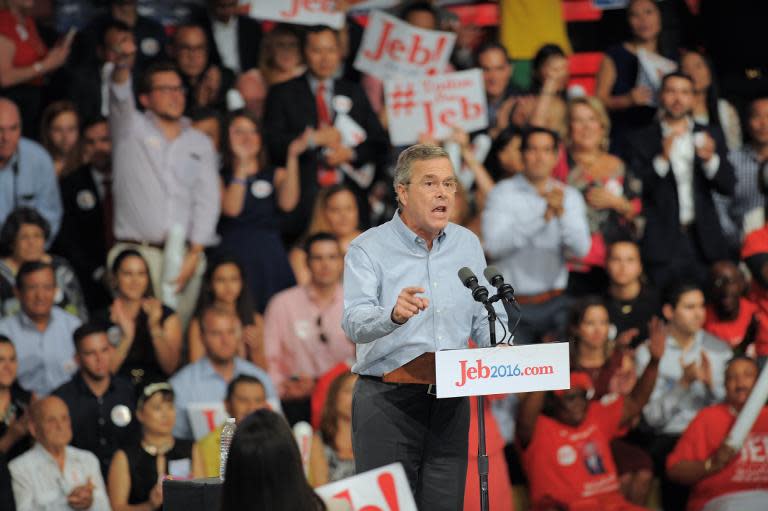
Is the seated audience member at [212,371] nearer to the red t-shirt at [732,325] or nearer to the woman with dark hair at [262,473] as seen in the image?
the red t-shirt at [732,325]

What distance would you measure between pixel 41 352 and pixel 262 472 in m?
3.88

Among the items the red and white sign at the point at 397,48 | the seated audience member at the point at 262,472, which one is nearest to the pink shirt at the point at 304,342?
the red and white sign at the point at 397,48

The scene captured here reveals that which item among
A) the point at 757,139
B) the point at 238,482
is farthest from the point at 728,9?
the point at 238,482

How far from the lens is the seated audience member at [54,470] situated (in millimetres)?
6340

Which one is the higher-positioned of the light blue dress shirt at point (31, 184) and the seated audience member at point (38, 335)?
the light blue dress shirt at point (31, 184)

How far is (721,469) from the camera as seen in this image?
274 inches

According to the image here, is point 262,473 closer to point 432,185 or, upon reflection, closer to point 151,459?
point 432,185

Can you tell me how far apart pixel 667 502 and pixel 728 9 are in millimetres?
3409

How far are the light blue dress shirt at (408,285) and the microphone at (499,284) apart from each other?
210 mm

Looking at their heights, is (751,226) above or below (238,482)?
above

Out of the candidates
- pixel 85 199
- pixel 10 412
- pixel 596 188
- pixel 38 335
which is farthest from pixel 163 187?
pixel 596 188

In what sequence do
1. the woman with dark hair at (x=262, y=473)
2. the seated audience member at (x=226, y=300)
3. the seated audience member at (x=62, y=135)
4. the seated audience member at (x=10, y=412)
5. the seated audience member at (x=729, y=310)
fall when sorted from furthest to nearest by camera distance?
the seated audience member at (x=729, y=310), the seated audience member at (x=62, y=135), the seated audience member at (x=226, y=300), the seated audience member at (x=10, y=412), the woman with dark hair at (x=262, y=473)

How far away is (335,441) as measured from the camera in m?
6.71

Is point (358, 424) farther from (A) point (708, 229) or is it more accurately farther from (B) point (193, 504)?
(A) point (708, 229)
